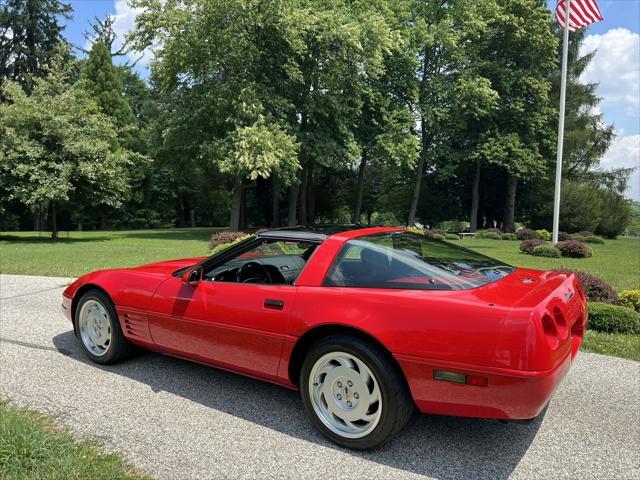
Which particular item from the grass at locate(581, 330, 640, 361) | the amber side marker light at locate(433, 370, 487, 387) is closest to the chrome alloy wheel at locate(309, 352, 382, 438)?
the amber side marker light at locate(433, 370, 487, 387)

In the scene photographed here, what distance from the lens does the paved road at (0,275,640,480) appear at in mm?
2779

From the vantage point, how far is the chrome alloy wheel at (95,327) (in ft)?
14.4

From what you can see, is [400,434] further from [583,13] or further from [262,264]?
[583,13]

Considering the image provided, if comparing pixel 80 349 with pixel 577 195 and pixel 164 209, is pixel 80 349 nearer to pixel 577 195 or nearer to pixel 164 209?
pixel 577 195

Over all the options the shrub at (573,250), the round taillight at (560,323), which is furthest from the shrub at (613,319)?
the shrub at (573,250)

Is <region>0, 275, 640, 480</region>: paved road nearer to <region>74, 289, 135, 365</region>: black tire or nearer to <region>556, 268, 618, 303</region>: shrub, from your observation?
<region>74, 289, 135, 365</region>: black tire

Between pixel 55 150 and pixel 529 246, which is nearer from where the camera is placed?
pixel 529 246

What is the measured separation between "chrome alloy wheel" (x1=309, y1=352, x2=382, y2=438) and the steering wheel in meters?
0.91

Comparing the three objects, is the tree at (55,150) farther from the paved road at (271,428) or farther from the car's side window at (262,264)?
the car's side window at (262,264)

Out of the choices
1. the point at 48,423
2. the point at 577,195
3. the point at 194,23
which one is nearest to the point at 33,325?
the point at 48,423

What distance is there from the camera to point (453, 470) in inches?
109

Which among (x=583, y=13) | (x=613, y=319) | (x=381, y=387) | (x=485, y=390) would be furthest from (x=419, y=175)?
(x=485, y=390)

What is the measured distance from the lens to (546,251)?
16422 mm

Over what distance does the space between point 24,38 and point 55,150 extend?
78.8ft
